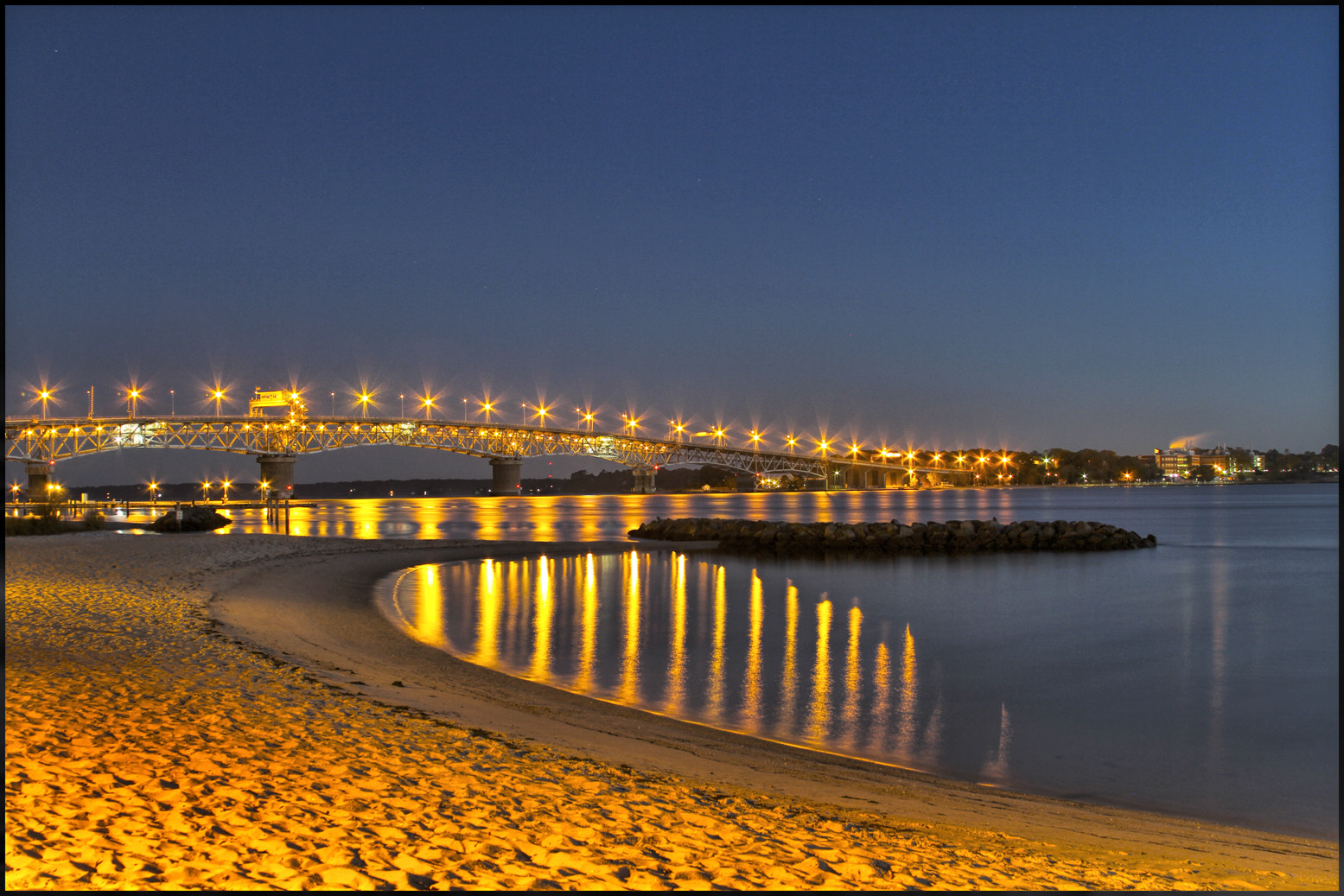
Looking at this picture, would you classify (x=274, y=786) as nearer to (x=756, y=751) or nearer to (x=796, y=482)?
(x=756, y=751)

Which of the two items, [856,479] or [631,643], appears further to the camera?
[856,479]

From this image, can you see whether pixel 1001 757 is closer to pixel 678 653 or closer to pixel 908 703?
pixel 908 703

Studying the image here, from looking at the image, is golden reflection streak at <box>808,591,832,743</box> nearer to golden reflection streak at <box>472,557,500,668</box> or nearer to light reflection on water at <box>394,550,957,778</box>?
light reflection on water at <box>394,550,957,778</box>

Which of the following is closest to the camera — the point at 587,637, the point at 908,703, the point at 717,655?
the point at 908,703

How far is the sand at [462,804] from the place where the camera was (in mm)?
3691

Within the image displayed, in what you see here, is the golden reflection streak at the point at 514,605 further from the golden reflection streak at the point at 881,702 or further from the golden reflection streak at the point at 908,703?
the golden reflection streak at the point at 908,703

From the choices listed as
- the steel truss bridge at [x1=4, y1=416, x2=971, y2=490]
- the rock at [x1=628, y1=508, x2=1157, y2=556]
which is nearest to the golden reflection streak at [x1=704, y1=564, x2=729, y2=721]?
the rock at [x1=628, y1=508, x2=1157, y2=556]

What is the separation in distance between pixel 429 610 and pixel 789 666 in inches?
278

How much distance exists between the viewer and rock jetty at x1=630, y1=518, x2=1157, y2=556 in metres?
29.1

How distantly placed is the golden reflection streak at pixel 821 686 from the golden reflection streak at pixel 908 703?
0.69m

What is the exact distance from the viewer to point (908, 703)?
9.62 meters

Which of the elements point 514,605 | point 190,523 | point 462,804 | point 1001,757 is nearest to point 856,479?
point 190,523

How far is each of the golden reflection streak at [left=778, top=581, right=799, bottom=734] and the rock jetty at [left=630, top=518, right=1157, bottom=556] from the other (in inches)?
433

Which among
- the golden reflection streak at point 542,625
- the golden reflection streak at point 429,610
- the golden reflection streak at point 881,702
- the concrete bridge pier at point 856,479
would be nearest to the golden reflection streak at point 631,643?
the golden reflection streak at point 542,625
